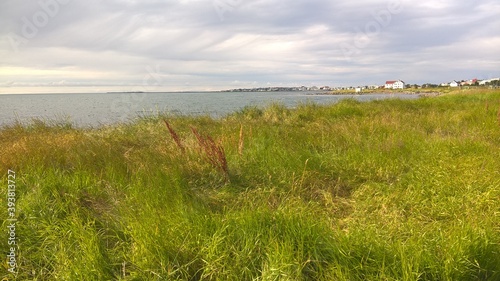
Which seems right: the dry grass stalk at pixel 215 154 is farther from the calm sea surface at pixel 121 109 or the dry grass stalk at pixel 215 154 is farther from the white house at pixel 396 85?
the white house at pixel 396 85

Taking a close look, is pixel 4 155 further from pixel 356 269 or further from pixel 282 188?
pixel 356 269

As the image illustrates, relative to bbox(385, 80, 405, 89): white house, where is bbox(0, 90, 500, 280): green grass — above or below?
below

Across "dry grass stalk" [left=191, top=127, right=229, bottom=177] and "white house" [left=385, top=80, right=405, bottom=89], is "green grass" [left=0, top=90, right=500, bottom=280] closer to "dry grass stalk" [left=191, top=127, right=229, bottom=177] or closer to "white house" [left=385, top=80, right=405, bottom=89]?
"dry grass stalk" [left=191, top=127, right=229, bottom=177]

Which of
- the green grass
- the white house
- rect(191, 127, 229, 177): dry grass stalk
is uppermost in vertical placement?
the white house

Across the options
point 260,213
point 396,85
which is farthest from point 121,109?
point 396,85

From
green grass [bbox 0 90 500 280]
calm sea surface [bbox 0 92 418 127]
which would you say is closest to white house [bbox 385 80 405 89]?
A: calm sea surface [bbox 0 92 418 127]

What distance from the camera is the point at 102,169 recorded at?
13.1ft

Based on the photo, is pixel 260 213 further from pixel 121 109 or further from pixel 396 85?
pixel 396 85

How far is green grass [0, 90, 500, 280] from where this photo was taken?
205cm

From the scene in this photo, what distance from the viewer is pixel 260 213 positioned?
8.23ft

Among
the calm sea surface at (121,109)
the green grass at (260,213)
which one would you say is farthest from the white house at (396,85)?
the green grass at (260,213)

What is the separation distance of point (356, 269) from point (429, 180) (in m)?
2.27

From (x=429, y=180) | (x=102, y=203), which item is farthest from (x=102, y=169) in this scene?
(x=429, y=180)

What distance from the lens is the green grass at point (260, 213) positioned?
80.8 inches
